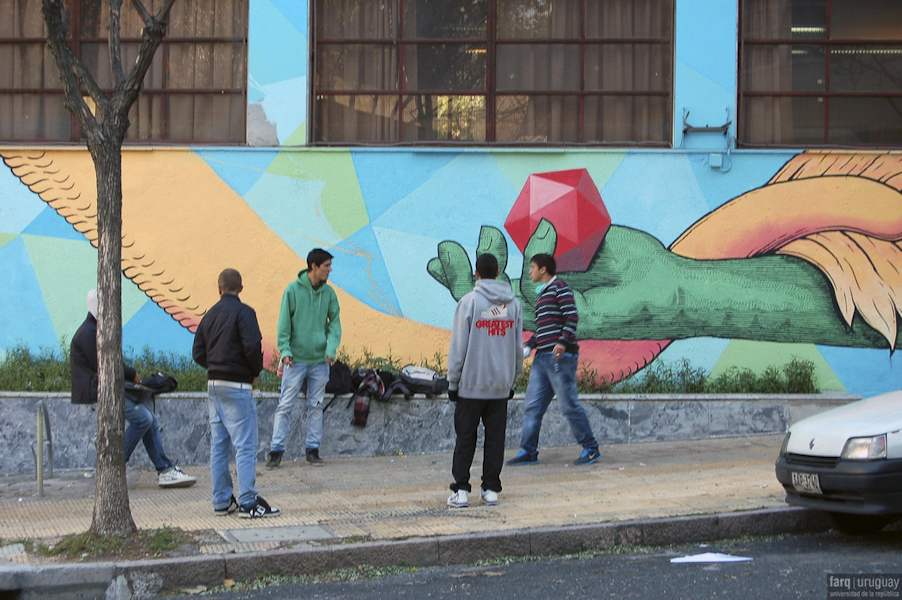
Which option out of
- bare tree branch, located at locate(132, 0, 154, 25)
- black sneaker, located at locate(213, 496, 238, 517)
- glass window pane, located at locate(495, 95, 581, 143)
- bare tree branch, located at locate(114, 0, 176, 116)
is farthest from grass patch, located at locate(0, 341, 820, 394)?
bare tree branch, located at locate(132, 0, 154, 25)

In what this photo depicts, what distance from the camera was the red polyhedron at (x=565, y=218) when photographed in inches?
409

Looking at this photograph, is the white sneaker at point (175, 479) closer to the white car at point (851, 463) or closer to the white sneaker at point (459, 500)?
the white sneaker at point (459, 500)

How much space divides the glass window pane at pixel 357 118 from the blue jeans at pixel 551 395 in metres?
3.90

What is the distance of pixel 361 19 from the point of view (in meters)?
10.8

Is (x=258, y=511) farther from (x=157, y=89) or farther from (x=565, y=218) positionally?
(x=157, y=89)

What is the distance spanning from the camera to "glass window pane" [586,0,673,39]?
10781 millimetres

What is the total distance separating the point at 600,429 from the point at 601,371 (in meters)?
1.02

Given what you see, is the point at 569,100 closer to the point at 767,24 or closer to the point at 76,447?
the point at 767,24

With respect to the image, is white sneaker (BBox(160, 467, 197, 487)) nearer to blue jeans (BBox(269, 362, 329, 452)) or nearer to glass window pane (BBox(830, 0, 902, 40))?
blue jeans (BBox(269, 362, 329, 452))

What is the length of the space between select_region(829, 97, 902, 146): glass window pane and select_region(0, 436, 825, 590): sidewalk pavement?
4.36 m

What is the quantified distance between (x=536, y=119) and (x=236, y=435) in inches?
236

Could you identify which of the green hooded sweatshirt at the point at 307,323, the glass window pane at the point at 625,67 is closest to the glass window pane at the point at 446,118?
the glass window pane at the point at 625,67

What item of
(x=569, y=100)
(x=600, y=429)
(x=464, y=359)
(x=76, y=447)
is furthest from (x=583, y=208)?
(x=76, y=447)

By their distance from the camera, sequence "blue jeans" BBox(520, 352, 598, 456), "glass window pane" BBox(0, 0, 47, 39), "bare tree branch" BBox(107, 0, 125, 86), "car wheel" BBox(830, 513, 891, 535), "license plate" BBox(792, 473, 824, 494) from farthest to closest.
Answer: "glass window pane" BBox(0, 0, 47, 39) → "blue jeans" BBox(520, 352, 598, 456) → "car wheel" BBox(830, 513, 891, 535) → "bare tree branch" BBox(107, 0, 125, 86) → "license plate" BBox(792, 473, 824, 494)
